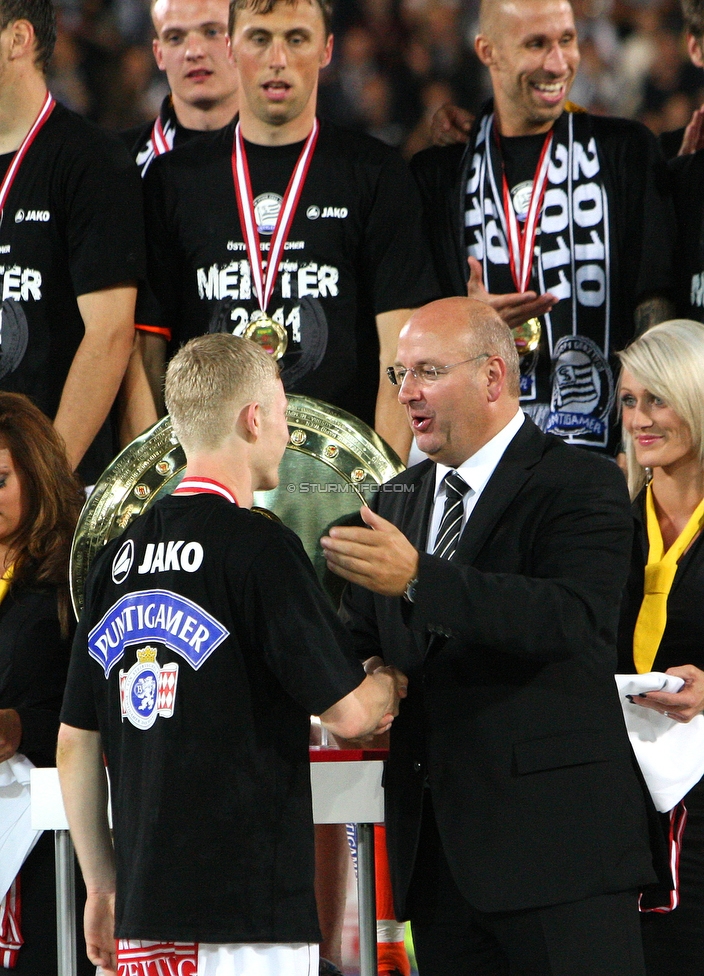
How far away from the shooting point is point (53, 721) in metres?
3.05

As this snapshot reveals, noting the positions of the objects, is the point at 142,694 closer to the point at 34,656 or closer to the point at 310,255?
the point at 34,656

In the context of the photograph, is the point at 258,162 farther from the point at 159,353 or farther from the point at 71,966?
the point at 71,966

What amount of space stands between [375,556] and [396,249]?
1.86 metres

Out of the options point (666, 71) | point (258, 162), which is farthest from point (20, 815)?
point (666, 71)

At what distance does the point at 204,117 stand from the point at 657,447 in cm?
205

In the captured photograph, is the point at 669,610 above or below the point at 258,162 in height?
below

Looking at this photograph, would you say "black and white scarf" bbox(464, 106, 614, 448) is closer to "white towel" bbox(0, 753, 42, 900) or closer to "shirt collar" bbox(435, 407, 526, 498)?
"shirt collar" bbox(435, 407, 526, 498)

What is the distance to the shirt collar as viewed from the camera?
2.54 metres

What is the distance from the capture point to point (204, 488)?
7.38ft

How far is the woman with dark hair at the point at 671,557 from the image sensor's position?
2.93 metres

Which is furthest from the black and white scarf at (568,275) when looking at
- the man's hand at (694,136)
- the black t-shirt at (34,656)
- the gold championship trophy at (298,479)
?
the black t-shirt at (34,656)

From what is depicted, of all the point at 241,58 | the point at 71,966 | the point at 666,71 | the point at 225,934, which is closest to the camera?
the point at 225,934

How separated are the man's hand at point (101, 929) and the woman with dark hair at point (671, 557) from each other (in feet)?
3.69

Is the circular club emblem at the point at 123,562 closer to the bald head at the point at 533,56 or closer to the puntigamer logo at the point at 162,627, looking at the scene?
the puntigamer logo at the point at 162,627
